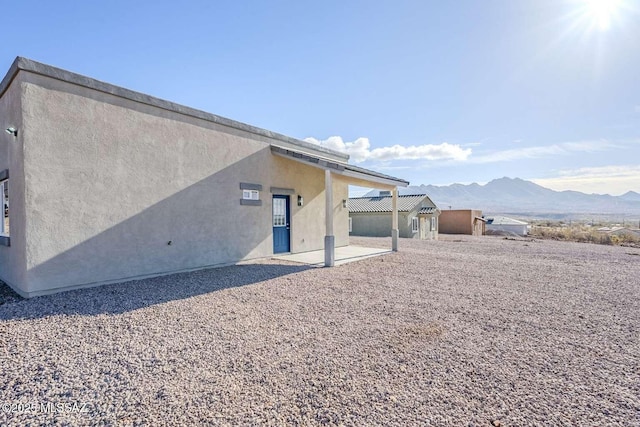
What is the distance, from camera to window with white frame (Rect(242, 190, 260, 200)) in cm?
950

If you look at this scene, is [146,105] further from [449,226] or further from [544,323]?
[449,226]

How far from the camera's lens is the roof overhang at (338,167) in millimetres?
9180

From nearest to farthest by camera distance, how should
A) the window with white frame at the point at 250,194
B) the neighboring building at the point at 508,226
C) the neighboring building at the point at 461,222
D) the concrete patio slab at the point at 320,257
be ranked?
the window with white frame at the point at 250,194 < the concrete patio slab at the point at 320,257 < the neighboring building at the point at 461,222 < the neighboring building at the point at 508,226

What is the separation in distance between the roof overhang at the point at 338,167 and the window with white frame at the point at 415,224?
12.8m

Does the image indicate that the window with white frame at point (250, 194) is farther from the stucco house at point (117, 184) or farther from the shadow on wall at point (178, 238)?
the shadow on wall at point (178, 238)

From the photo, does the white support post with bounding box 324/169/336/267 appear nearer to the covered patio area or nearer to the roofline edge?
the covered patio area

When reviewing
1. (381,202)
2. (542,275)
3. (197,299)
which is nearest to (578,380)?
(197,299)

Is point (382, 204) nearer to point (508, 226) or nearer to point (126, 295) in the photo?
point (126, 295)

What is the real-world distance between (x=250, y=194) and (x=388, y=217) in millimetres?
16366

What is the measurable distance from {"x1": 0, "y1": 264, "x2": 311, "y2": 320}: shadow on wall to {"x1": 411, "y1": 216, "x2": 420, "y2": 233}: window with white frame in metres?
19.0

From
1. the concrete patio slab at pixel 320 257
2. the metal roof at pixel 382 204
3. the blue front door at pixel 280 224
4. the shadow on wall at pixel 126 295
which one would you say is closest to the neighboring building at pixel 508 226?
the metal roof at pixel 382 204

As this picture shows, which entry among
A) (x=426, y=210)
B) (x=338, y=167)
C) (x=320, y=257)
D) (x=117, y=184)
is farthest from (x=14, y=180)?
(x=426, y=210)

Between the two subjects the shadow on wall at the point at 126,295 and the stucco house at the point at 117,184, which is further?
the stucco house at the point at 117,184

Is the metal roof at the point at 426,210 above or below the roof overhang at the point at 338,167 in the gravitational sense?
below
